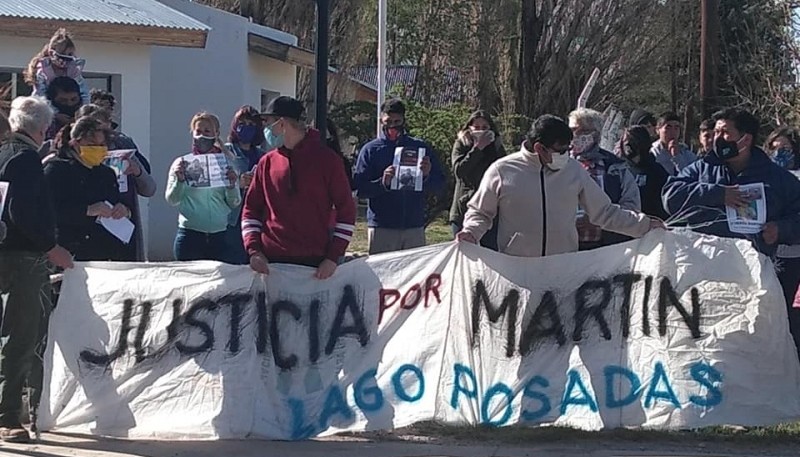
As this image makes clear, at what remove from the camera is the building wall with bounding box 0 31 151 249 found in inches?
582

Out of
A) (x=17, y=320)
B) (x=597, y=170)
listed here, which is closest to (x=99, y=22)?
(x=597, y=170)

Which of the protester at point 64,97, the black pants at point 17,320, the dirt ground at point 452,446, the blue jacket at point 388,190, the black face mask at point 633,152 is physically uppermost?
the protester at point 64,97

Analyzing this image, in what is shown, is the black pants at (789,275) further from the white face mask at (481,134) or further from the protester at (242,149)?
the protester at (242,149)

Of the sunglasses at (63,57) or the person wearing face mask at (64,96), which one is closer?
the person wearing face mask at (64,96)

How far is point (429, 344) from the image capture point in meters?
7.30

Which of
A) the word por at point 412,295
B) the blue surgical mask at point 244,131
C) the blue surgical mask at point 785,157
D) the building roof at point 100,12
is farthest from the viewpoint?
the building roof at point 100,12

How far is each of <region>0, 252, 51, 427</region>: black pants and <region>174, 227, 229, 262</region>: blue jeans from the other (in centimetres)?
230

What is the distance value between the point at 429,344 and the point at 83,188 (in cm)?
231

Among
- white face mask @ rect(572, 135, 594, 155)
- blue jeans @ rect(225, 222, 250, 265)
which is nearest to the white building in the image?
blue jeans @ rect(225, 222, 250, 265)

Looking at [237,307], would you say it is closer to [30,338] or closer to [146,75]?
[30,338]

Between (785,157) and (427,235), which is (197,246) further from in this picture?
(427,235)

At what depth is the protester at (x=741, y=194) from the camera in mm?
7570

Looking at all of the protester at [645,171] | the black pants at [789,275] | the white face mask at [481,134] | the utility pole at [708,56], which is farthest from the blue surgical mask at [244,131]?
the utility pole at [708,56]

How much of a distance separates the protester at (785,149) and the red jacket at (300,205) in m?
4.46
